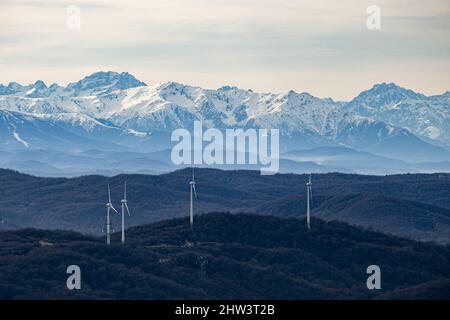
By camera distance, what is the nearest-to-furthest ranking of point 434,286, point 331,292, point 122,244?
point 434,286 < point 331,292 < point 122,244

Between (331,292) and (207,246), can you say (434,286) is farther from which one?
(207,246)
